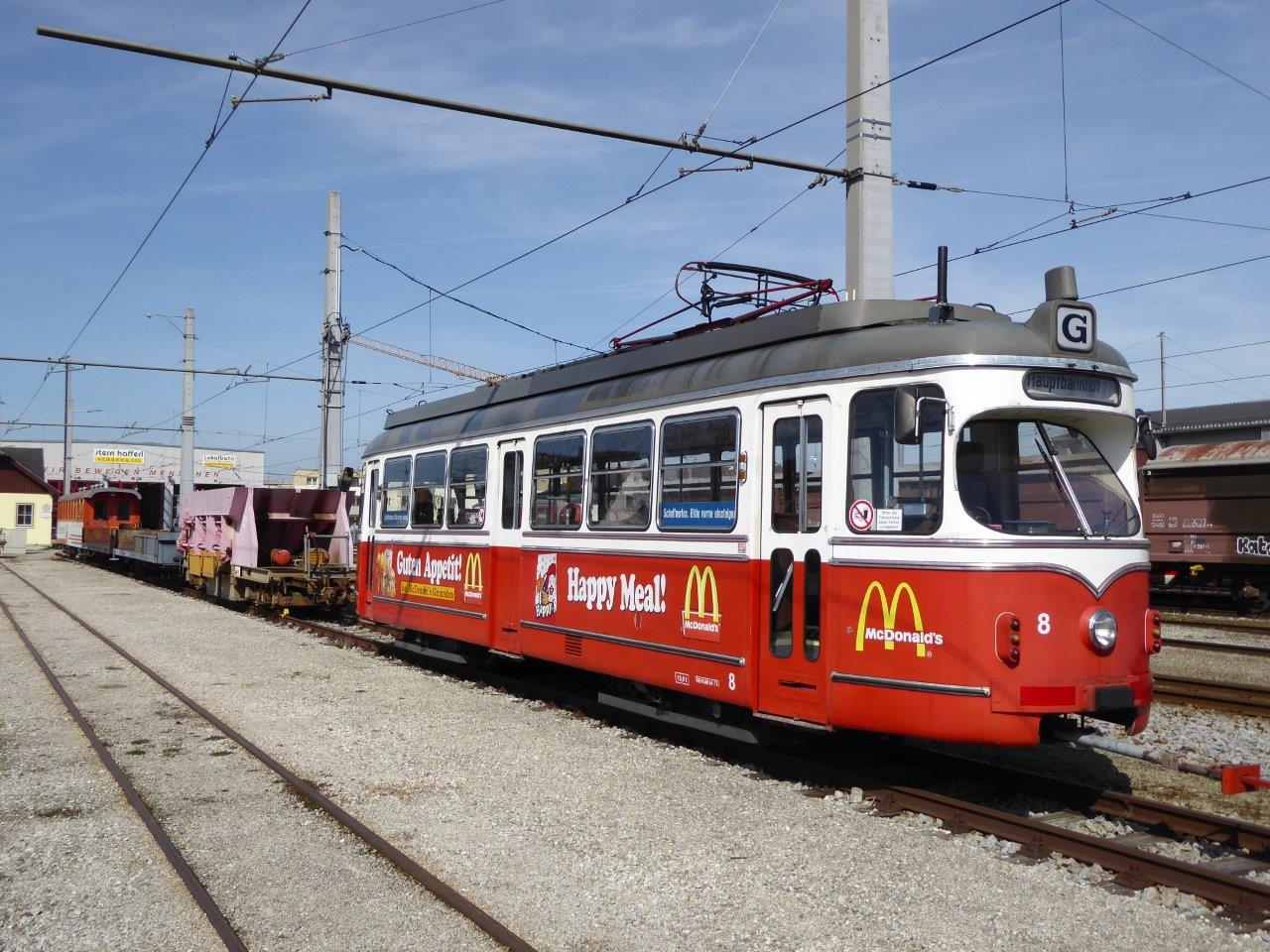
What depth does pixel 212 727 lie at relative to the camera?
983cm

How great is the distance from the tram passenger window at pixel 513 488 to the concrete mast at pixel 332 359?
12.9 m

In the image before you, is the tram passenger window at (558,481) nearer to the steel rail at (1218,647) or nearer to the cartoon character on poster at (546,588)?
the cartoon character on poster at (546,588)

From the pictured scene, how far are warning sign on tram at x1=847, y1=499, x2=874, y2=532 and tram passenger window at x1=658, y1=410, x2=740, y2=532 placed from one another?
1112 mm

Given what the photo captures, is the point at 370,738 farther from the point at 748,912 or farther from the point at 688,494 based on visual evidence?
the point at 748,912

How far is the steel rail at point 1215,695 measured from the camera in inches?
409

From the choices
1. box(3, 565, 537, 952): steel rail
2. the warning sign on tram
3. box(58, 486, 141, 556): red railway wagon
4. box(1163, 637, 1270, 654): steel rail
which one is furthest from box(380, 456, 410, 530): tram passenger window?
box(58, 486, 141, 556): red railway wagon

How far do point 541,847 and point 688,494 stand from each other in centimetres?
306

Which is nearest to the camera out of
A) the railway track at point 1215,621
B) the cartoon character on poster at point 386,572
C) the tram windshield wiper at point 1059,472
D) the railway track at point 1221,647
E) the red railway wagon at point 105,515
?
the tram windshield wiper at point 1059,472

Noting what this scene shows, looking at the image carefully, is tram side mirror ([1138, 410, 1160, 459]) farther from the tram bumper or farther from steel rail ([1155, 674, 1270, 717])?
steel rail ([1155, 674, 1270, 717])

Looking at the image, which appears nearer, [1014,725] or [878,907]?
[878,907]

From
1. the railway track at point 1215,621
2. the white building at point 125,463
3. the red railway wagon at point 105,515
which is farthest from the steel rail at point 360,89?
the white building at point 125,463

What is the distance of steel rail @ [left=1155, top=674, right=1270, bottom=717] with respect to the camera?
10.4 metres

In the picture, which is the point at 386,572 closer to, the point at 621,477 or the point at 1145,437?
the point at 621,477

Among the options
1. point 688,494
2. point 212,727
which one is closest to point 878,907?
point 688,494
